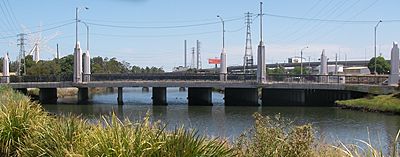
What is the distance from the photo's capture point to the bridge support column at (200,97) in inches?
2916

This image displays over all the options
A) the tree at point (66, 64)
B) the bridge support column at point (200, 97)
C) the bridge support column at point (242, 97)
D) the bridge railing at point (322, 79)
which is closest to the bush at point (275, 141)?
the bridge railing at point (322, 79)

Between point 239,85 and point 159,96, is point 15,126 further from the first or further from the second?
point 159,96

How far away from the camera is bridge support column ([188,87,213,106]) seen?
243 ft

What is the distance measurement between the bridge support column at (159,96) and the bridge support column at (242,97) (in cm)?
866

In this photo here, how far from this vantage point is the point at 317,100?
72.6 metres

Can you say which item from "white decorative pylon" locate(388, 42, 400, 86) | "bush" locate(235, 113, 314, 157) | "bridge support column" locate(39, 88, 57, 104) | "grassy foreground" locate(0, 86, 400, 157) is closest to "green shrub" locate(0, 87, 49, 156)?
"grassy foreground" locate(0, 86, 400, 157)

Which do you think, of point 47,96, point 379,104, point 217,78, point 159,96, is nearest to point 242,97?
point 217,78

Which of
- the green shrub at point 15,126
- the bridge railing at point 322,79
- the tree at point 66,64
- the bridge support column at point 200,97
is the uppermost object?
the tree at point 66,64

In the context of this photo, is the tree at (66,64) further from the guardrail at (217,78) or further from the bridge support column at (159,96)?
the bridge support column at (159,96)

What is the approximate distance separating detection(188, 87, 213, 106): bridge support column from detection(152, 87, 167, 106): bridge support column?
3696 millimetres

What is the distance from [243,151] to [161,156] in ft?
6.11

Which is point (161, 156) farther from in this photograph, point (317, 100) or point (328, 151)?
point (317, 100)

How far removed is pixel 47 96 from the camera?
7800cm

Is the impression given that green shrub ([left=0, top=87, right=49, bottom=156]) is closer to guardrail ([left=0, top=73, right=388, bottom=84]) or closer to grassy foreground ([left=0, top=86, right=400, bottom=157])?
grassy foreground ([left=0, top=86, right=400, bottom=157])
